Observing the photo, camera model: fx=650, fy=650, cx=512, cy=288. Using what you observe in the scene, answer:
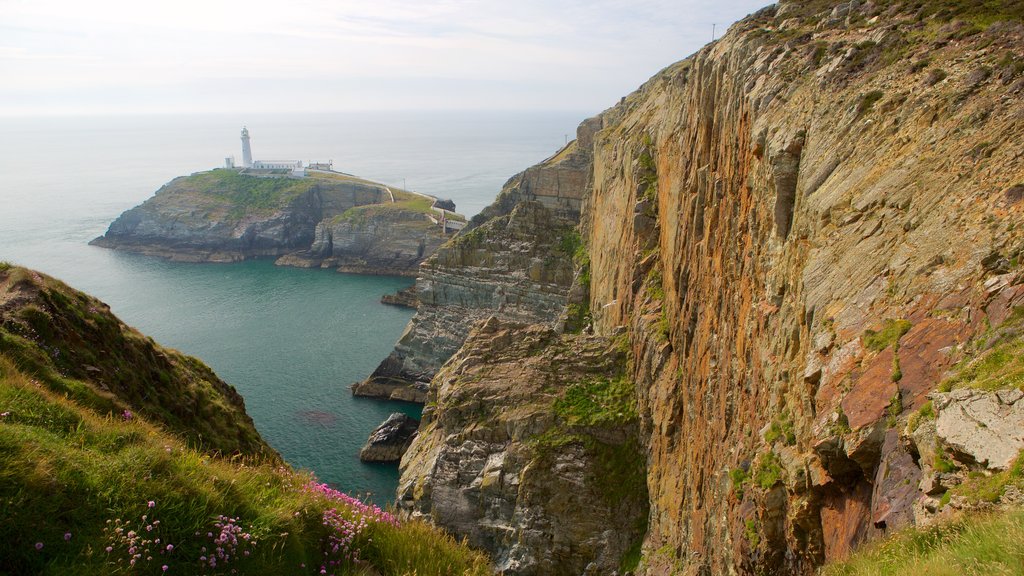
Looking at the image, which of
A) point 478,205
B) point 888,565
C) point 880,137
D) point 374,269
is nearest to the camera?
point 888,565

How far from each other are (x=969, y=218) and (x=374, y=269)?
91.6 metres

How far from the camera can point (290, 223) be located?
111750 millimetres

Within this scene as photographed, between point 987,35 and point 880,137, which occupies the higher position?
point 987,35

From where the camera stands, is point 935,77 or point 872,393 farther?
point 935,77

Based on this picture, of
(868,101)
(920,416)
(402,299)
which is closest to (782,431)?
(920,416)

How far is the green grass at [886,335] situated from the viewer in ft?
26.4

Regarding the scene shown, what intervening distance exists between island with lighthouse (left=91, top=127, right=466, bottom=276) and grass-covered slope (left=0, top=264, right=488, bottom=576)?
8539 cm

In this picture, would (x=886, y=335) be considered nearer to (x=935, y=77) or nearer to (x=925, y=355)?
(x=925, y=355)

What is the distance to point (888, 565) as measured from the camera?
5.80 meters

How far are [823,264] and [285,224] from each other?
11008cm

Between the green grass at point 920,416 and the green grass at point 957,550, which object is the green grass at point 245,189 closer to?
the green grass at point 920,416

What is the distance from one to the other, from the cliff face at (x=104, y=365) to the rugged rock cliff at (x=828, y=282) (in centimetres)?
957

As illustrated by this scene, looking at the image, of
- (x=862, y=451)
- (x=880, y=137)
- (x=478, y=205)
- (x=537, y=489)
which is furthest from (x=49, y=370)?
(x=478, y=205)

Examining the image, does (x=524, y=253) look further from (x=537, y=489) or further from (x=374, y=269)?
(x=374, y=269)
